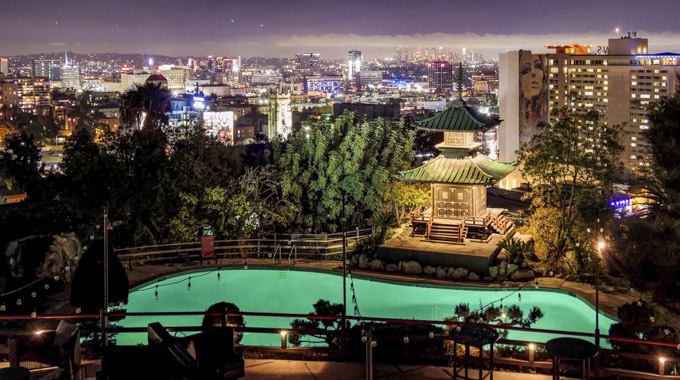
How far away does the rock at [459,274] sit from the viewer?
52.6 feet

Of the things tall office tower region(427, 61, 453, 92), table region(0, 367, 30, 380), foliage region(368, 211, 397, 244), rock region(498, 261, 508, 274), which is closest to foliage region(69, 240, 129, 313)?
table region(0, 367, 30, 380)

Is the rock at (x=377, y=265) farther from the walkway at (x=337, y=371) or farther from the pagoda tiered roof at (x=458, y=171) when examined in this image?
the walkway at (x=337, y=371)

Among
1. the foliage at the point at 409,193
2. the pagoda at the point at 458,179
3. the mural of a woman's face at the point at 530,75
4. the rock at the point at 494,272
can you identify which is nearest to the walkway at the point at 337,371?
the rock at the point at 494,272

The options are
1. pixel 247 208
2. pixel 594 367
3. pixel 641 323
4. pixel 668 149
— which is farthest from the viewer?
pixel 247 208

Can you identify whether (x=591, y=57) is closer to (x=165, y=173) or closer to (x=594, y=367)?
(x=165, y=173)

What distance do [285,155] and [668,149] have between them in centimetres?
1432

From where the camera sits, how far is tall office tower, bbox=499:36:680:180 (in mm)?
69625

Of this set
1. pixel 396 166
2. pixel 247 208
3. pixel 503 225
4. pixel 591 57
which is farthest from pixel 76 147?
pixel 591 57

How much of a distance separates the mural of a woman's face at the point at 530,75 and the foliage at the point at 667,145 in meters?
64.1

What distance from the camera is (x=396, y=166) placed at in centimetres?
2166

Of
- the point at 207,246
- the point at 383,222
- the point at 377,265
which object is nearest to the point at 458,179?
the point at 383,222

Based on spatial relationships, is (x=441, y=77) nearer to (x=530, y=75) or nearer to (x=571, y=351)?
(x=530, y=75)

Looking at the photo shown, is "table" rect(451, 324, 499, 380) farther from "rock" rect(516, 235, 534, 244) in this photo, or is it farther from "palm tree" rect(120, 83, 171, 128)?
"palm tree" rect(120, 83, 171, 128)

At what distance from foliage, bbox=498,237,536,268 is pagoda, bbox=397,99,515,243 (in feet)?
3.37
